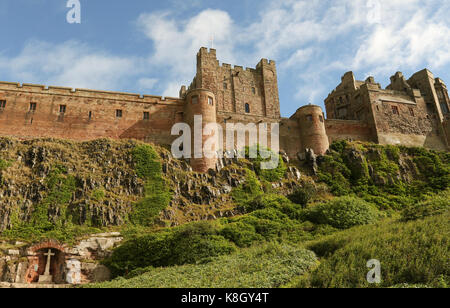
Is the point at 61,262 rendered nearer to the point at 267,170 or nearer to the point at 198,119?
the point at 198,119

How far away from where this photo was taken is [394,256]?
15727 mm

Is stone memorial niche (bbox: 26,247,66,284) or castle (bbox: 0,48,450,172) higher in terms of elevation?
castle (bbox: 0,48,450,172)

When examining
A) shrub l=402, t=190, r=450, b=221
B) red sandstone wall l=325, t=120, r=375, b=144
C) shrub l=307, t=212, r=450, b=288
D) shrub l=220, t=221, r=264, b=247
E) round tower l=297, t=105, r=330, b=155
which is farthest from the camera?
red sandstone wall l=325, t=120, r=375, b=144

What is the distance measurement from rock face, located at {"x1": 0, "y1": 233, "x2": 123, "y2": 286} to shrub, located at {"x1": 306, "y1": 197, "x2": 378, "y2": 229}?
14.8 meters

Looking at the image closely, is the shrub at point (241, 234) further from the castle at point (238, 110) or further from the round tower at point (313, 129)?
the round tower at point (313, 129)

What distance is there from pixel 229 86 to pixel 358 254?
29.1 metres

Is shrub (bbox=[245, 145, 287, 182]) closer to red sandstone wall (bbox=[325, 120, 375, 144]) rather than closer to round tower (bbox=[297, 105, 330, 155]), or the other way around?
round tower (bbox=[297, 105, 330, 155])

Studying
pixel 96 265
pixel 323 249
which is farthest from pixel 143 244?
pixel 323 249

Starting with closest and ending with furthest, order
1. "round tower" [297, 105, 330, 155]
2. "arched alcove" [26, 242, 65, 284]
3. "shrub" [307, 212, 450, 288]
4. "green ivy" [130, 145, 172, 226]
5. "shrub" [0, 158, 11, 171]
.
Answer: "shrub" [307, 212, 450, 288] < "arched alcove" [26, 242, 65, 284] < "shrub" [0, 158, 11, 171] < "green ivy" [130, 145, 172, 226] < "round tower" [297, 105, 330, 155]

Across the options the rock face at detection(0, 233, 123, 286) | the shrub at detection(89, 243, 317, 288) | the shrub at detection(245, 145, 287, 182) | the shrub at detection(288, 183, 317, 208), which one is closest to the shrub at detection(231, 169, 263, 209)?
the shrub at detection(245, 145, 287, 182)

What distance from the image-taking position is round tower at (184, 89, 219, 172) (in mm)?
33469

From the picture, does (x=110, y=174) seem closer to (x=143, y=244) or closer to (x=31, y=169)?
(x=31, y=169)

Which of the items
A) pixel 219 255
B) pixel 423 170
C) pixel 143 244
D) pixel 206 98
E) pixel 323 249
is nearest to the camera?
pixel 323 249
